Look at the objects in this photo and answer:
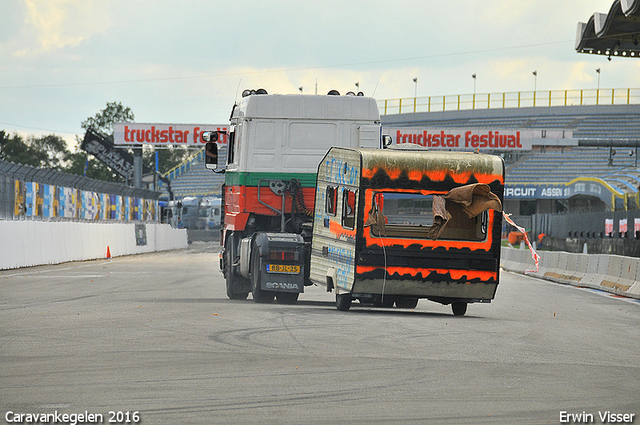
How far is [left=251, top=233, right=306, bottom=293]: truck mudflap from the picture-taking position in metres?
15.1

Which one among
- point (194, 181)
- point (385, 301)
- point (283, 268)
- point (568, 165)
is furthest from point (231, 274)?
point (194, 181)

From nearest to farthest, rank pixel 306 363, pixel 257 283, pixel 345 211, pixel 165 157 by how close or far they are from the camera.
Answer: pixel 306 363 → pixel 345 211 → pixel 257 283 → pixel 165 157

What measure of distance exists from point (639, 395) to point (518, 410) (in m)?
1.36

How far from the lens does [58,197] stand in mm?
32969

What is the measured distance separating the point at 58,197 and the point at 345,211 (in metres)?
21.0

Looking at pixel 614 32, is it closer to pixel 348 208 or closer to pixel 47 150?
pixel 348 208

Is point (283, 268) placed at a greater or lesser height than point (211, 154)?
lesser

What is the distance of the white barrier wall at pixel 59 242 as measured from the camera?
2648cm

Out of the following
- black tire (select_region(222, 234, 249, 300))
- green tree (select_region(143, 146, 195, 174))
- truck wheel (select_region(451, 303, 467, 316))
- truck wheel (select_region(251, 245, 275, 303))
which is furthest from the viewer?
green tree (select_region(143, 146, 195, 174))

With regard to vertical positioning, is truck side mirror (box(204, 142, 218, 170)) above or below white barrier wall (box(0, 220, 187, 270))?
above

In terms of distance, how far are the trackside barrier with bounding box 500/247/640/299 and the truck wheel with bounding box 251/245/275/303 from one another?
29.9 ft

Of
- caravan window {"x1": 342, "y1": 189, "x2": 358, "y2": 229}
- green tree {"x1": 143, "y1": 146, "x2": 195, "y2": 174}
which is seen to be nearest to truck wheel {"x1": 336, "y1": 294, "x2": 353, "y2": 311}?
caravan window {"x1": 342, "y1": 189, "x2": 358, "y2": 229}

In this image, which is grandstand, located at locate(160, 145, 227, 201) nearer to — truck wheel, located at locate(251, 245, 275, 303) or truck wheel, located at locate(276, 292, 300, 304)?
truck wheel, located at locate(276, 292, 300, 304)

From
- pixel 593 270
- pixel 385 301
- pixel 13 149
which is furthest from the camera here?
pixel 13 149
